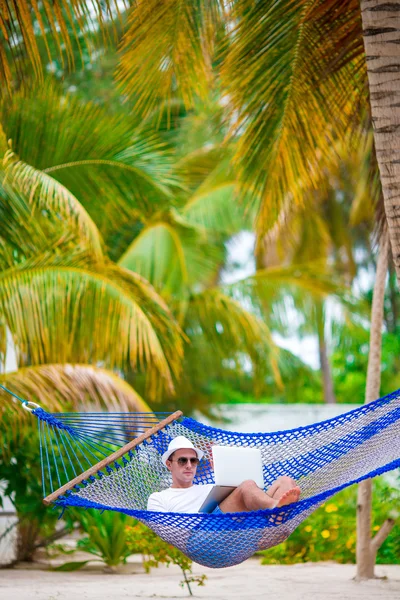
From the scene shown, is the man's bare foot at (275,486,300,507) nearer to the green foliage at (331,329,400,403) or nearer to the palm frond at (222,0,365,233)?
the palm frond at (222,0,365,233)

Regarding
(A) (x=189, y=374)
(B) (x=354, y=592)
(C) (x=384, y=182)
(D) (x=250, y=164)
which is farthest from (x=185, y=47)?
(A) (x=189, y=374)

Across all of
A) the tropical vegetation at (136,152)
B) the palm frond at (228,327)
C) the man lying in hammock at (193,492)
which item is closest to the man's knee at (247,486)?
the man lying in hammock at (193,492)

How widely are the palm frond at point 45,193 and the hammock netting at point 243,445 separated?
1234mm

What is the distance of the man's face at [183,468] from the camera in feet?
12.3

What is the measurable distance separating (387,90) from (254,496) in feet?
5.40

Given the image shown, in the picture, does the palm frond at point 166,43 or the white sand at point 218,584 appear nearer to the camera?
the palm frond at point 166,43

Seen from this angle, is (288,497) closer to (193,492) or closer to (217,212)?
(193,492)

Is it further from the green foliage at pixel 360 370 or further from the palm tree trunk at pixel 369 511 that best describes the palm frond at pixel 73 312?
the green foliage at pixel 360 370

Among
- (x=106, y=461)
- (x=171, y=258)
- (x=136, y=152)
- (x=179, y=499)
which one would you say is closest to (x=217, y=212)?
(x=171, y=258)

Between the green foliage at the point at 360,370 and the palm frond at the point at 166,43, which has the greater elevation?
the palm frond at the point at 166,43

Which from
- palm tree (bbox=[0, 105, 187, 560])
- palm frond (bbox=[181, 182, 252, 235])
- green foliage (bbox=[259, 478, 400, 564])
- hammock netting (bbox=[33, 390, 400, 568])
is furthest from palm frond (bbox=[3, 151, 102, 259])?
palm frond (bbox=[181, 182, 252, 235])

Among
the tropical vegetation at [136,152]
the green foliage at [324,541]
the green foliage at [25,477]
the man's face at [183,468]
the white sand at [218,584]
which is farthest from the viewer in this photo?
the green foliage at [324,541]

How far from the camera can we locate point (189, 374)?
8617 millimetres

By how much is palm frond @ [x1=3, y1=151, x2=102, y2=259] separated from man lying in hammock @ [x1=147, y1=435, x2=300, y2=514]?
53.6 inches
